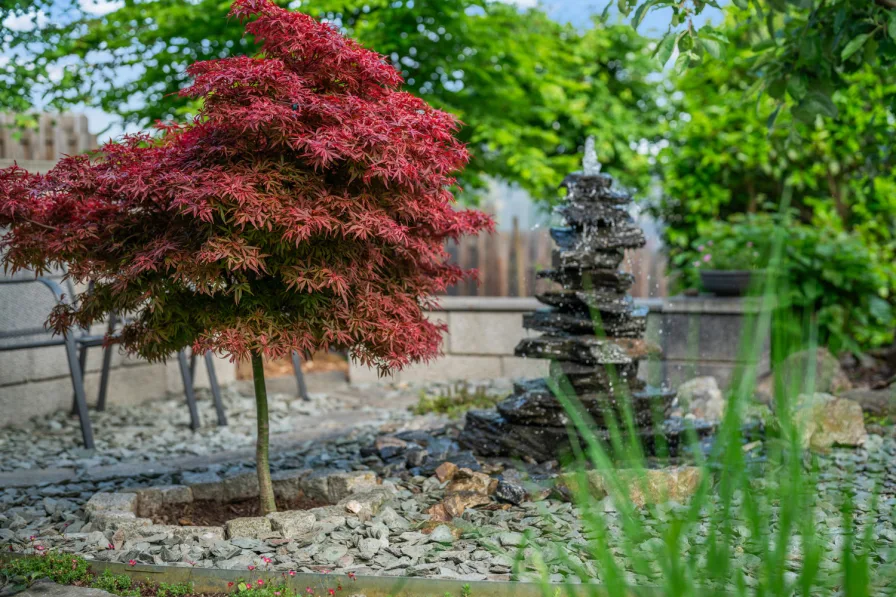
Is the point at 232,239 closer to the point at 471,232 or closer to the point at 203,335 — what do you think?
the point at 203,335

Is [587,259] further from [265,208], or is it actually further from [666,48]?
[265,208]

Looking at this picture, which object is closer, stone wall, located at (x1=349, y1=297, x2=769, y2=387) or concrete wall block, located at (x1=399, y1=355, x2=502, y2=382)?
stone wall, located at (x1=349, y1=297, x2=769, y2=387)

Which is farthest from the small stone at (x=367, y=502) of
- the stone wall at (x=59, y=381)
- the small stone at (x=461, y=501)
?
the stone wall at (x=59, y=381)

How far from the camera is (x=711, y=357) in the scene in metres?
6.21

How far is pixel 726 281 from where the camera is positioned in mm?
6293

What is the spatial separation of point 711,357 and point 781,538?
5.29 m

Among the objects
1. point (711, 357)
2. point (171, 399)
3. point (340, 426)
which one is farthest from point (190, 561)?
point (711, 357)

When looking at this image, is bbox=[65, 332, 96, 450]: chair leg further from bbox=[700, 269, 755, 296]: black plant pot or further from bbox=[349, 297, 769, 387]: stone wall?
bbox=[700, 269, 755, 296]: black plant pot

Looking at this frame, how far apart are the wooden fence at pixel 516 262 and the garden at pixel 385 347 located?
855 mm

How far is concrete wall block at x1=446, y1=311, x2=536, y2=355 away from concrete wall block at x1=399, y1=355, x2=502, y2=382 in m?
0.06

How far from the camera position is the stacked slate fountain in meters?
4.05

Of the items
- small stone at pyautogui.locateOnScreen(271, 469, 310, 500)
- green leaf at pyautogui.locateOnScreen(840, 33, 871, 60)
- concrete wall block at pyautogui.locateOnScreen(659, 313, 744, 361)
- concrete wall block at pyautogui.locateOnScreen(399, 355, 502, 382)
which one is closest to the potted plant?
concrete wall block at pyautogui.locateOnScreen(659, 313, 744, 361)

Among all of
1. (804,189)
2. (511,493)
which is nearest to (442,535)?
(511,493)

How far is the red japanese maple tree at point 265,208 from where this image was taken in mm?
2777
